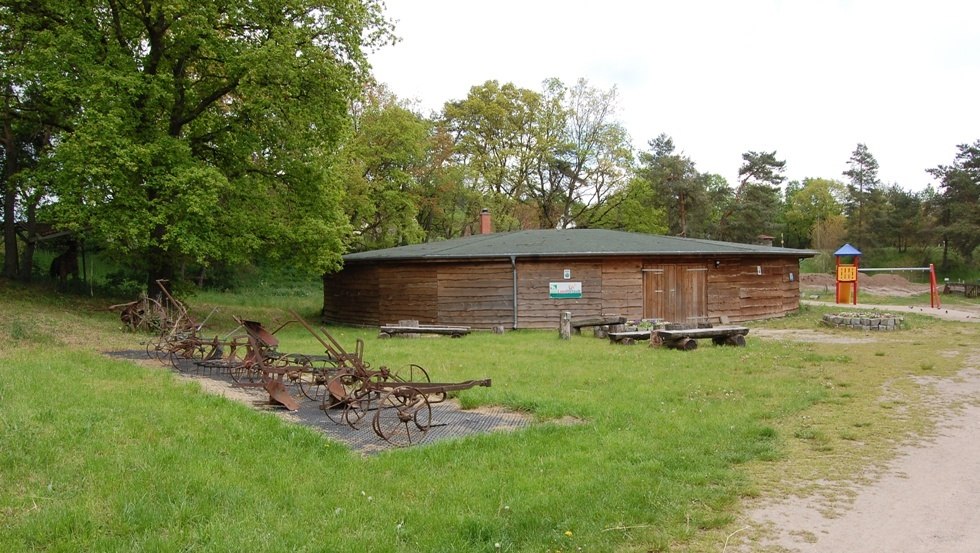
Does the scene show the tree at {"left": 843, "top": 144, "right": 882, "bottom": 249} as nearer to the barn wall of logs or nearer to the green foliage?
the green foliage

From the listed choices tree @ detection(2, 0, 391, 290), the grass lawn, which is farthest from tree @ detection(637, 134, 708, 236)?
the grass lawn

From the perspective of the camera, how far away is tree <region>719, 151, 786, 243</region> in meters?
54.8

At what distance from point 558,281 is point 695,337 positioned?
646 centimetres

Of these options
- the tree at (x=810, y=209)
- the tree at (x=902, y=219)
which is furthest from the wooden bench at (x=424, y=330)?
the tree at (x=810, y=209)

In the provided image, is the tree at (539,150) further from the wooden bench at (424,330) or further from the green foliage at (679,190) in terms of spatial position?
the wooden bench at (424,330)

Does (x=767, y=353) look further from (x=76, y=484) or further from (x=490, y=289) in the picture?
(x=76, y=484)

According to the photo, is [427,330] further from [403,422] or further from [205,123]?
[403,422]

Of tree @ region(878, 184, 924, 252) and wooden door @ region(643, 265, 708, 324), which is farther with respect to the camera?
tree @ region(878, 184, 924, 252)

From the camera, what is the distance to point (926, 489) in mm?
5258

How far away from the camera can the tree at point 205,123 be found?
16.4 metres

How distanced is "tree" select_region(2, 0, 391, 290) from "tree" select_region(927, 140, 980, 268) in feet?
138

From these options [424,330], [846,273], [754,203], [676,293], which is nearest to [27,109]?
[424,330]

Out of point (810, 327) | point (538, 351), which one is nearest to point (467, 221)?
point (810, 327)

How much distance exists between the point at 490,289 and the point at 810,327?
398 inches
